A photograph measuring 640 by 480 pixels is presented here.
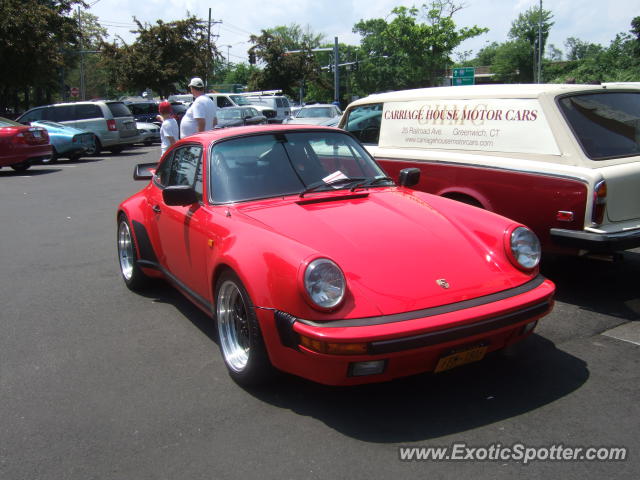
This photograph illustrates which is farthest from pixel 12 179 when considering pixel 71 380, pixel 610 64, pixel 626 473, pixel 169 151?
pixel 610 64

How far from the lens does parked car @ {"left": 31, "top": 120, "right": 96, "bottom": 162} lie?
18.7m

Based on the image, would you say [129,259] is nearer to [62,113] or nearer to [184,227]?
[184,227]

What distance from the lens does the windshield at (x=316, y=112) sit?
22.8 meters

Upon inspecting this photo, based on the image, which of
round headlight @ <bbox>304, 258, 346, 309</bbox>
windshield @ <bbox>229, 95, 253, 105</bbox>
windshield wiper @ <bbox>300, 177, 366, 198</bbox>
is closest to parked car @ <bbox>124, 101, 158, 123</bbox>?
windshield @ <bbox>229, 95, 253, 105</bbox>

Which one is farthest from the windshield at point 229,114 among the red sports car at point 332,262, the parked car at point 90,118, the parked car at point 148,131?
the red sports car at point 332,262

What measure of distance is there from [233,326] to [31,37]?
26933 millimetres

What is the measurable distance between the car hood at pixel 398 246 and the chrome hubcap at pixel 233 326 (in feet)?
1.60

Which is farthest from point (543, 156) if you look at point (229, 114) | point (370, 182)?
point (229, 114)

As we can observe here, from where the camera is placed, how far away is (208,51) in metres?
40.9

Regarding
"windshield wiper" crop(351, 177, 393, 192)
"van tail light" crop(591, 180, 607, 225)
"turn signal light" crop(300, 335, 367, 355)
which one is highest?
"windshield wiper" crop(351, 177, 393, 192)

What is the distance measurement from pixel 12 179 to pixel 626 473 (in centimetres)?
1532

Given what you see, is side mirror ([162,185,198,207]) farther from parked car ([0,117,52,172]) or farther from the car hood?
parked car ([0,117,52,172])

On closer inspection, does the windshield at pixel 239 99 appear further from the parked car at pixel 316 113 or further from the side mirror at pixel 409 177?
the side mirror at pixel 409 177

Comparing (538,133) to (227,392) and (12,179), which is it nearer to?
(227,392)
